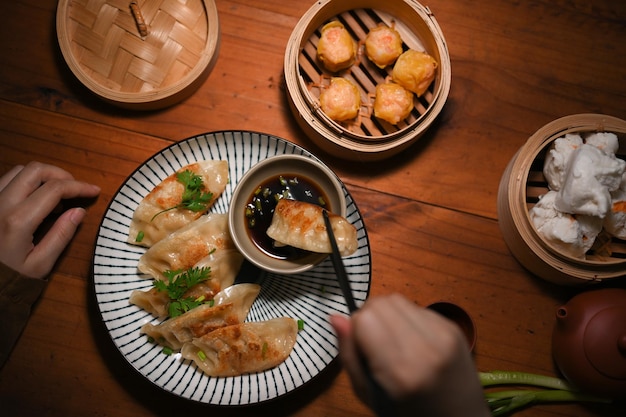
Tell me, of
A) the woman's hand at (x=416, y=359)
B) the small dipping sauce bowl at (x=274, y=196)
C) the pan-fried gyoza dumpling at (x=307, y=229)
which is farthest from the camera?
the small dipping sauce bowl at (x=274, y=196)

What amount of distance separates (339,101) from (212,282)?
3.22ft

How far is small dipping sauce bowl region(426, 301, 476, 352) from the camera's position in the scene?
2.04 metres

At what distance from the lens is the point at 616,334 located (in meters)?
1.89

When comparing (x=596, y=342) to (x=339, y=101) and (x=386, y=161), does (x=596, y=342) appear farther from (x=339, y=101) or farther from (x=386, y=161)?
(x=339, y=101)

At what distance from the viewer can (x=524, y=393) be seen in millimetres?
2164

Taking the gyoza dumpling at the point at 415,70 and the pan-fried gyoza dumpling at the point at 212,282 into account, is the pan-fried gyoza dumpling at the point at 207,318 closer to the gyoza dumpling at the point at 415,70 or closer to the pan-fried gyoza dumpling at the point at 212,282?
the pan-fried gyoza dumpling at the point at 212,282

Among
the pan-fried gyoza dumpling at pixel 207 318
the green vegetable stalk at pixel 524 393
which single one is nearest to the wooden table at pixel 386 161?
the green vegetable stalk at pixel 524 393

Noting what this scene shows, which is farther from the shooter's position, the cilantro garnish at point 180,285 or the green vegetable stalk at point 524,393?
the green vegetable stalk at point 524,393

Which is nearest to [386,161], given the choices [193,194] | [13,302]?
[193,194]

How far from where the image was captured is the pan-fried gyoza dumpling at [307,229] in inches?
72.0

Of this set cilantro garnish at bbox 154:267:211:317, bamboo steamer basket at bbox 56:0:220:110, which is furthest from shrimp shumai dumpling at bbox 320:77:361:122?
cilantro garnish at bbox 154:267:211:317

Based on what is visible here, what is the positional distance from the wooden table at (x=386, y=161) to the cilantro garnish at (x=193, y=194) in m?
0.33

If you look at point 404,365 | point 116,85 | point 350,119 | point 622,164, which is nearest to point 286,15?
point 350,119

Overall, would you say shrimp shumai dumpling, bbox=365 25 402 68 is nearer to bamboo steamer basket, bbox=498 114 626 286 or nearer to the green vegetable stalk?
bamboo steamer basket, bbox=498 114 626 286
